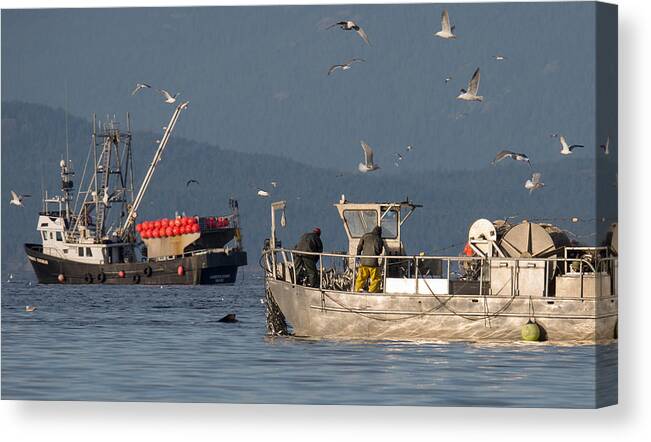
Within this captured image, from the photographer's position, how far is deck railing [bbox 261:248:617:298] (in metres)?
29.3

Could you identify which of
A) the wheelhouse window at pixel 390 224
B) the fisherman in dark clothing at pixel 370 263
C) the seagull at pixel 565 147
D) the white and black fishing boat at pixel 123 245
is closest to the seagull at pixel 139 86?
the fisherman in dark clothing at pixel 370 263

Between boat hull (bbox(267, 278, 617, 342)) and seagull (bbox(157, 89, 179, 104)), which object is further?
seagull (bbox(157, 89, 179, 104))

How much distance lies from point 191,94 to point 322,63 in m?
2.49

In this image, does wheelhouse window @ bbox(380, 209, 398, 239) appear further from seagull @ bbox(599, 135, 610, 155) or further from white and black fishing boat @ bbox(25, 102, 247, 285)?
white and black fishing boat @ bbox(25, 102, 247, 285)

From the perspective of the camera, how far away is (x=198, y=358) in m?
30.2

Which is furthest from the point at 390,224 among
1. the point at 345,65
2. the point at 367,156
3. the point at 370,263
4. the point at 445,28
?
the point at 445,28

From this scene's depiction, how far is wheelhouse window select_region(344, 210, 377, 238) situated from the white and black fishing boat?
29.5m

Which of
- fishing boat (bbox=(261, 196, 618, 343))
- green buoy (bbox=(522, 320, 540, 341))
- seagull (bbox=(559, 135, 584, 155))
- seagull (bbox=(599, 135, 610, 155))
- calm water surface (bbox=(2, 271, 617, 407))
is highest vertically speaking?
seagull (bbox=(559, 135, 584, 155))

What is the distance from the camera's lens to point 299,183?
42.3 m

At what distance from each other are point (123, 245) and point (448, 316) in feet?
135

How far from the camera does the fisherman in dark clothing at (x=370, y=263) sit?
102 ft

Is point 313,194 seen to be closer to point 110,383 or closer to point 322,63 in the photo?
point 322,63

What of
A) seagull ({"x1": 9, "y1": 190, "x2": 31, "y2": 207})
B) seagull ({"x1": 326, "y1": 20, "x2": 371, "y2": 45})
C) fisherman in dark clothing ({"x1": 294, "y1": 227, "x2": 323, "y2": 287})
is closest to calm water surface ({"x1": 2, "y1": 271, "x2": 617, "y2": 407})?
fisherman in dark clothing ({"x1": 294, "y1": 227, "x2": 323, "y2": 287})

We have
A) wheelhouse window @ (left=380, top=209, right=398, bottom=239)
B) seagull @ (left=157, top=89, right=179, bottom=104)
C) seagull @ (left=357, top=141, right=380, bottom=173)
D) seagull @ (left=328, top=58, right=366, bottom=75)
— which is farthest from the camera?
wheelhouse window @ (left=380, top=209, right=398, bottom=239)
